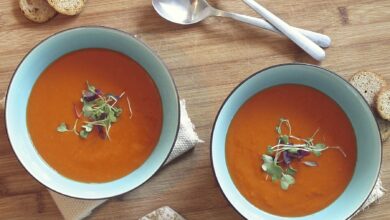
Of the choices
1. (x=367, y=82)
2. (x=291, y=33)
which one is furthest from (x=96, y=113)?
(x=367, y=82)

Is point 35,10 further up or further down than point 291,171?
further up

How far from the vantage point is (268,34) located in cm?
189

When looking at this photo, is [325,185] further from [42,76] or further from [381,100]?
[42,76]

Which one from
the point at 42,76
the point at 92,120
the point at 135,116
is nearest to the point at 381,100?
the point at 135,116

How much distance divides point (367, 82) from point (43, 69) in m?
0.95

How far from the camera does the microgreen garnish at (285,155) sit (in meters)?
1.71

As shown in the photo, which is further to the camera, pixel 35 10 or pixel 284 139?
pixel 35 10

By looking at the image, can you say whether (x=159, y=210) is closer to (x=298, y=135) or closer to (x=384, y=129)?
(x=298, y=135)

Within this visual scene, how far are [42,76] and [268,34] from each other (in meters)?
0.68

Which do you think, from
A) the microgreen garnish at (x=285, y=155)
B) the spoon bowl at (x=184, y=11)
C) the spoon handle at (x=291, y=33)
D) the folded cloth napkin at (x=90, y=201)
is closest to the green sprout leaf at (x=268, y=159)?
the microgreen garnish at (x=285, y=155)

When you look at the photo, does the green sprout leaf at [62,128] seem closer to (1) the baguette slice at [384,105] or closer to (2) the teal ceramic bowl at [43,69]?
(2) the teal ceramic bowl at [43,69]

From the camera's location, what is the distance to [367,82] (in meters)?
1.86

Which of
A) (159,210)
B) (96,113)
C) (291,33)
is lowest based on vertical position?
(159,210)

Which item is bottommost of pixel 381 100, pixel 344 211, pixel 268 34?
pixel 344 211
